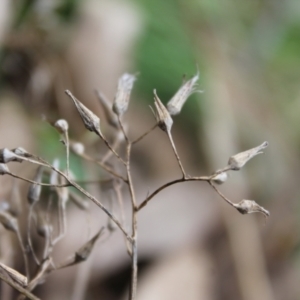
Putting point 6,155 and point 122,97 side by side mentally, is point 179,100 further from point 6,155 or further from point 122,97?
point 6,155

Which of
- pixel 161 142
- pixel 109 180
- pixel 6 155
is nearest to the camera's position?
pixel 6 155

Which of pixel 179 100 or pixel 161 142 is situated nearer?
pixel 179 100

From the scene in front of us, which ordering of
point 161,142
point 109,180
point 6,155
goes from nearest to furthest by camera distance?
point 6,155
point 109,180
point 161,142

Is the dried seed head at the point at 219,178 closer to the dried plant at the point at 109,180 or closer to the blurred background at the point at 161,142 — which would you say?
the dried plant at the point at 109,180

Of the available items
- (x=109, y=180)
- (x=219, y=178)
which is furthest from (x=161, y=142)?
(x=219, y=178)

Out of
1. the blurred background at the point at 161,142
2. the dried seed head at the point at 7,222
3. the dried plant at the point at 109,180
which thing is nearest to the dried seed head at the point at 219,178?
the dried plant at the point at 109,180

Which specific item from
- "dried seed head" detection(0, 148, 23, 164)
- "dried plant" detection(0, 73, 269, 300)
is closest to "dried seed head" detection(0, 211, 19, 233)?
"dried plant" detection(0, 73, 269, 300)

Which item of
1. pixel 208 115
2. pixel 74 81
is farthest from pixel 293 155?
pixel 74 81

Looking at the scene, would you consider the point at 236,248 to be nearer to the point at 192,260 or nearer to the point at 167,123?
the point at 192,260
